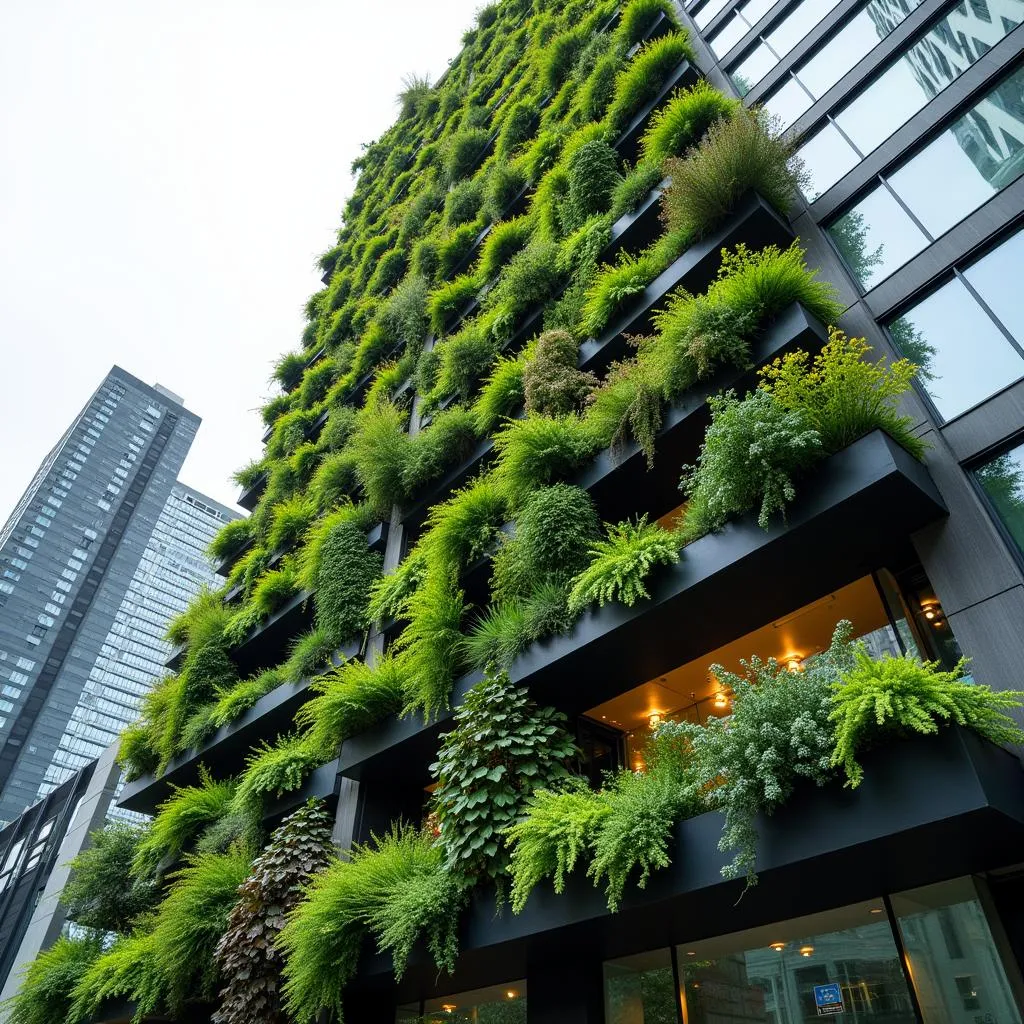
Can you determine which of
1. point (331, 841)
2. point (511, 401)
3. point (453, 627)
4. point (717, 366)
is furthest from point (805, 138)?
point (331, 841)

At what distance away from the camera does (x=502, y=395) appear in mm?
11594

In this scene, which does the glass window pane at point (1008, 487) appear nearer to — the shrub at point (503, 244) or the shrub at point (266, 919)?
the shrub at point (266, 919)

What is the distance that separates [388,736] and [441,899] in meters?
2.89

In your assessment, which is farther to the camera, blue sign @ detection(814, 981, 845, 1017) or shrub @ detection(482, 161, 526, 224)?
shrub @ detection(482, 161, 526, 224)

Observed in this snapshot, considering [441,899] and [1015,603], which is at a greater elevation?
[1015,603]

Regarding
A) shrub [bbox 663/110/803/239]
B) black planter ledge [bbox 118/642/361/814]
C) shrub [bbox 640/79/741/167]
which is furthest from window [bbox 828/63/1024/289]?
black planter ledge [bbox 118/642/361/814]

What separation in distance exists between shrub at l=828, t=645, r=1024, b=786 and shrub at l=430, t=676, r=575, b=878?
11.4 feet

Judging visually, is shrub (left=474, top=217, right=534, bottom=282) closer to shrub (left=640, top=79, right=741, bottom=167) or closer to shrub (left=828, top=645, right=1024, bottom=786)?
shrub (left=640, top=79, right=741, bottom=167)

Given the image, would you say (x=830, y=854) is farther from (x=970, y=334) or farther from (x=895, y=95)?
(x=895, y=95)

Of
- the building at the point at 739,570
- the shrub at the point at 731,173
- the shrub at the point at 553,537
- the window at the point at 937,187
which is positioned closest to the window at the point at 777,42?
the building at the point at 739,570

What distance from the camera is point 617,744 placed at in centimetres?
938

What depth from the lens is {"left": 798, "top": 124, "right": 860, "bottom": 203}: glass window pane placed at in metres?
9.37

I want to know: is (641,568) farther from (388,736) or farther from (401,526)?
(401,526)

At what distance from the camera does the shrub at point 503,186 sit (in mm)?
16781
